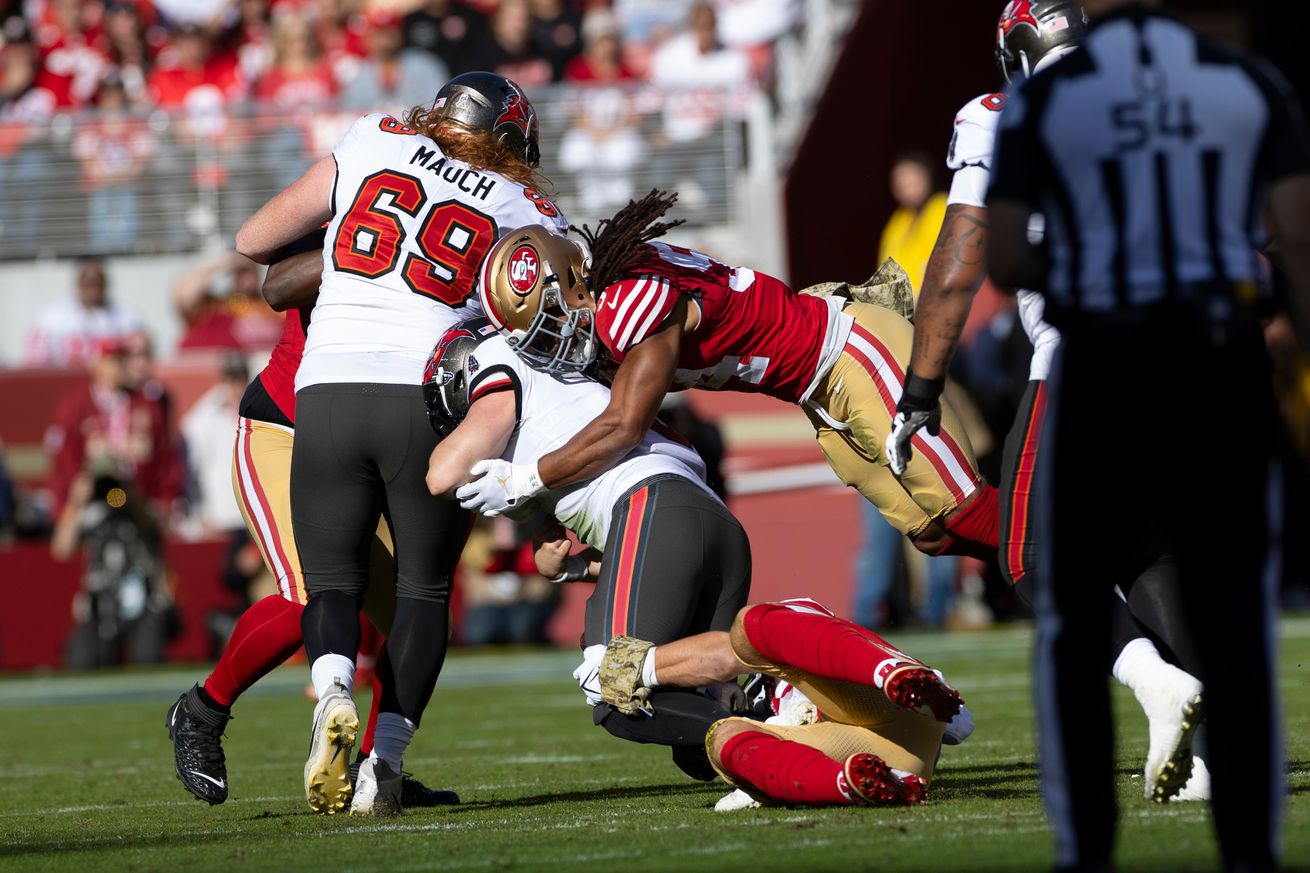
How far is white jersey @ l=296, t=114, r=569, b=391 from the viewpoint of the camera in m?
4.99

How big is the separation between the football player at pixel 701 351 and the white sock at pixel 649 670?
49 cm

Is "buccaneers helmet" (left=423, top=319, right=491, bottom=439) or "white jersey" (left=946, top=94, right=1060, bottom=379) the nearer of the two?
"white jersey" (left=946, top=94, right=1060, bottom=379)

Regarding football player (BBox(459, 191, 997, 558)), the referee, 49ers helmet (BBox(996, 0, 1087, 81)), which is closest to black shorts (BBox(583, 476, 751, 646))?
football player (BBox(459, 191, 997, 558))

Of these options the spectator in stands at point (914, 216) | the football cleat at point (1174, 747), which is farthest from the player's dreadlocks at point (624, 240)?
the spectator in stands at point (914, 216)

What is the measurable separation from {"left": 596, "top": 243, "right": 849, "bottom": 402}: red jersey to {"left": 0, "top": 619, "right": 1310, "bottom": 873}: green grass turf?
1.12 metres

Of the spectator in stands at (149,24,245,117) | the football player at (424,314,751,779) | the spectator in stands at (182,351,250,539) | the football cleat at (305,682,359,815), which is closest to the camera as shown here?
the football cleat at (305,682,359,815)

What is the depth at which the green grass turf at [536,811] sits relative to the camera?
12.5 feet

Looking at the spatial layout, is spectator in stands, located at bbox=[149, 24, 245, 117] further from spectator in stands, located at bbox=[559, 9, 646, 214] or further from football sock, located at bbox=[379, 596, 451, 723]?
football sock, located at bbox=[379, 596, 451, 723]

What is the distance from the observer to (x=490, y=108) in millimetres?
5156

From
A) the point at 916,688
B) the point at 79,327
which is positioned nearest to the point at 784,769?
the point at 916,688

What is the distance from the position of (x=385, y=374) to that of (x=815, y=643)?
136cm

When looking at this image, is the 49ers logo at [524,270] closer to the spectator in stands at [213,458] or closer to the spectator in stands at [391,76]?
the spectator in stands at [213,458]

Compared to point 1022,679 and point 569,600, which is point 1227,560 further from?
point 569,600

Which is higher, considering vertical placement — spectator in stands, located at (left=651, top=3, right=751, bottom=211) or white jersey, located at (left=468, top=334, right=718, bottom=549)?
spectator in stands, located at (left=651, top=3, right=751, bottom=211)
